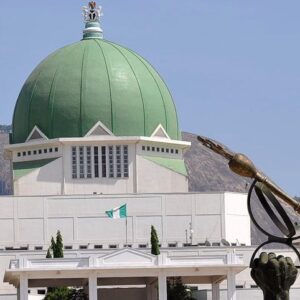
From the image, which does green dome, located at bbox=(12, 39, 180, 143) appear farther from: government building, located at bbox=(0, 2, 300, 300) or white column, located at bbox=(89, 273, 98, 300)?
white column, located at bbox=(89, 273, 98, 300)

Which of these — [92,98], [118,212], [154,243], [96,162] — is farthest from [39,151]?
[154,243]

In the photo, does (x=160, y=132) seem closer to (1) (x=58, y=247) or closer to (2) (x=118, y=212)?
(2) (x=118, y=212)

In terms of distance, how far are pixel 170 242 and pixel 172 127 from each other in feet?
21.4

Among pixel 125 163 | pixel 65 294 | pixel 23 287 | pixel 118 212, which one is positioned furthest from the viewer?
pixel 125 163

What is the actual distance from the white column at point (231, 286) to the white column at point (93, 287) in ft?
20.5

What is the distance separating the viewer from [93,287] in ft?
302

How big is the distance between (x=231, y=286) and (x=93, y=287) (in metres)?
6.57

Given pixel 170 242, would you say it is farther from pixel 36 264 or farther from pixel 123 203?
pixel 36 264

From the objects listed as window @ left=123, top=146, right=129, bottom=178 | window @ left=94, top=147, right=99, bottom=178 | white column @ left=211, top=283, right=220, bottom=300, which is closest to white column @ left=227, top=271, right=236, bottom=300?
white column @ left=211, top=283, right=220, bottom=300

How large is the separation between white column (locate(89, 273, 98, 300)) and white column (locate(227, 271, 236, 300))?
6258mm

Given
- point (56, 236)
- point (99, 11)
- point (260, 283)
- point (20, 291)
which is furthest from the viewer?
point (99, 11)

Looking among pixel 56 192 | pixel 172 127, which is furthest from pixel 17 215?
pixel 172 127

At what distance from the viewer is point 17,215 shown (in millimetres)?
105375

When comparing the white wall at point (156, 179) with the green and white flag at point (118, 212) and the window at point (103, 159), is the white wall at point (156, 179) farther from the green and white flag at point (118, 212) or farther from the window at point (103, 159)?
the green and white flag at point (118, 212)
